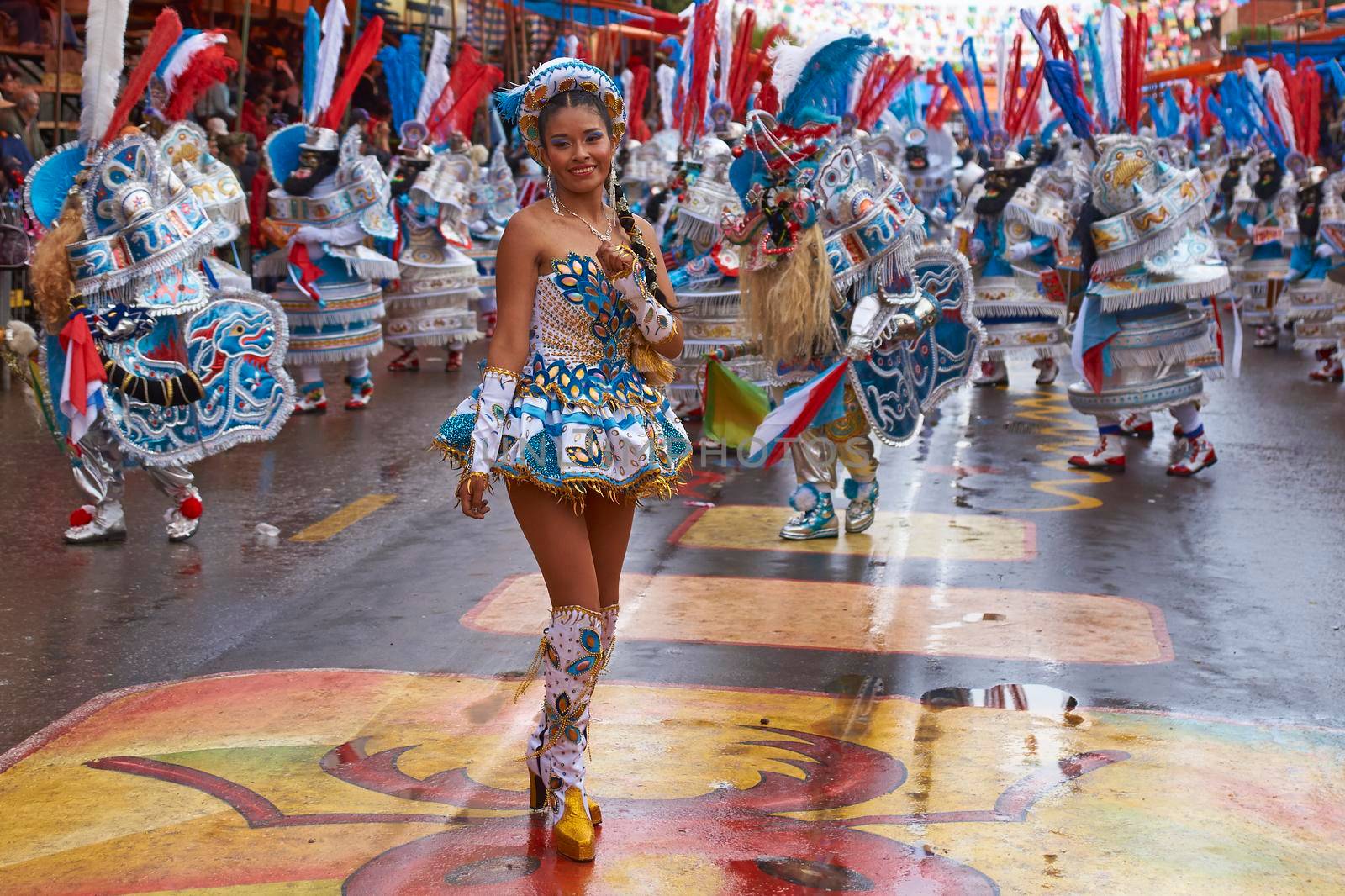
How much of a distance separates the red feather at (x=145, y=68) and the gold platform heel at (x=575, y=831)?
465 centimetres

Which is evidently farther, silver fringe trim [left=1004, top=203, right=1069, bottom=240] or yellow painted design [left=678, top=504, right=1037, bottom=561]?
silver fringe trim [left=1004, top=203, right=1069, bottom=240]

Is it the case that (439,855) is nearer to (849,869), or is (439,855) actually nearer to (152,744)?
(849,869)

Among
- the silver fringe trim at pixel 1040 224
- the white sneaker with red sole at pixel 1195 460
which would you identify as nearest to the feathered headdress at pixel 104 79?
the white sneaker with red sole at pixel 1195 460

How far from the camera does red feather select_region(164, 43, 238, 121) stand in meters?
7.83

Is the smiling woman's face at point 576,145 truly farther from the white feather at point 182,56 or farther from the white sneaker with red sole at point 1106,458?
the white sneaker with red sole at point 1106,458

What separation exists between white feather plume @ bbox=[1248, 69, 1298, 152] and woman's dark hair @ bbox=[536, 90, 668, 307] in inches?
491

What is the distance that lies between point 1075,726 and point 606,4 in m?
17.0

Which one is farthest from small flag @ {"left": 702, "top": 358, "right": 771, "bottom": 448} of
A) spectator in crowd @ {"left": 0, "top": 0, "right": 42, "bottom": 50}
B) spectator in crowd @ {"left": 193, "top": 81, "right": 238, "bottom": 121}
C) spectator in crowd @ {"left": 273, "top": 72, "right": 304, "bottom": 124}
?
spectator in crowd @ {"left": 273, "top": 72, "right": 304, "bottom": 124}

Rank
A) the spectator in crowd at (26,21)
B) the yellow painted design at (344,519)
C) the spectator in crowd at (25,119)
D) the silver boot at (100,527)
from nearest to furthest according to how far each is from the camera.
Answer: the silver boot at (100,527) → the yellow painted design at (344,519) → the spectator in crowd at (25,119) → the spectator in crowd at (26,21)

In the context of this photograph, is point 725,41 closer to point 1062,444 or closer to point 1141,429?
point 1062,444

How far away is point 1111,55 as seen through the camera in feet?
31.8

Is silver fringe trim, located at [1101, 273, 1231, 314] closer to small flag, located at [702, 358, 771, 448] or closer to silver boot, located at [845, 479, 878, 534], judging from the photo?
silver boot, located at [845, 479, 878, 534]

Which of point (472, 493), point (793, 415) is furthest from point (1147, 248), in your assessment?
point (472, 493)

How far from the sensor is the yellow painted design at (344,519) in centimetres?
767
